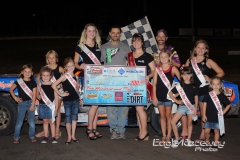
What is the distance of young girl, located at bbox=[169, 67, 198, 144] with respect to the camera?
6066mm

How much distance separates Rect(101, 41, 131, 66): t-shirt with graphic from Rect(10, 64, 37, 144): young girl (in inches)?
47.8

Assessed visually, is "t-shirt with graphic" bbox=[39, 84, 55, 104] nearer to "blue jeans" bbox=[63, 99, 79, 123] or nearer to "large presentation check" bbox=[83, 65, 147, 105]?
"blue jeans" bbox=[63, 99, 79, 123]

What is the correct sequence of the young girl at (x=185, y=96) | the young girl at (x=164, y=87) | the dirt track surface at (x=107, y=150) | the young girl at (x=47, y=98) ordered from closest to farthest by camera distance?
the dirt track surface at (x=107, y=150), the young girl at (x=185, y=96), the young girl at (x=164, y=87), the young girl at (x=47, y=98)

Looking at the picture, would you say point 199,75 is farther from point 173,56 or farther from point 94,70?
point 94,70

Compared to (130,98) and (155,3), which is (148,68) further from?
(155,3)

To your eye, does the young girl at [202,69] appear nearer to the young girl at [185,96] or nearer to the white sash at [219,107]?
the young girl at [185,96]

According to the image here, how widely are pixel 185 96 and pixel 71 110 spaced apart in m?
1.78

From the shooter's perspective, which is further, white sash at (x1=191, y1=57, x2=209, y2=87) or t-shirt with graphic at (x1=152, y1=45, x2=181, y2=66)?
t-shirt with graphic at (x1=152, y1=45, x2=181, y2=66)

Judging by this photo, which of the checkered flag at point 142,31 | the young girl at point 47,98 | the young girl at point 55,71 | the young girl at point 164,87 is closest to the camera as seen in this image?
the young girl at point 164,87

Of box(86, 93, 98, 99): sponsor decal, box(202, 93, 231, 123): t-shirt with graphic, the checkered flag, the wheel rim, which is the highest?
the checkered flag

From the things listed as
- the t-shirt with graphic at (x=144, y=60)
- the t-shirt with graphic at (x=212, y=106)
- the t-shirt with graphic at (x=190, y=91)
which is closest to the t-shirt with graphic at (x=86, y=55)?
the t-shirt with graphic at (x=144, y=60)

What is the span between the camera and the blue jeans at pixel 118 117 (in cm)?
654

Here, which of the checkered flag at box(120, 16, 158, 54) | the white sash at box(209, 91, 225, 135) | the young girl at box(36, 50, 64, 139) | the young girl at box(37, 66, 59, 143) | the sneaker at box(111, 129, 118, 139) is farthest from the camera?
the checkered flag at box(120, 16, 158, 54)

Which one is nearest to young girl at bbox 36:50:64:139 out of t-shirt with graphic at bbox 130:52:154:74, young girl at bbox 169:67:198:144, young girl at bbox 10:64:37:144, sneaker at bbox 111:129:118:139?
young girl at bbox 10:64:37:144
